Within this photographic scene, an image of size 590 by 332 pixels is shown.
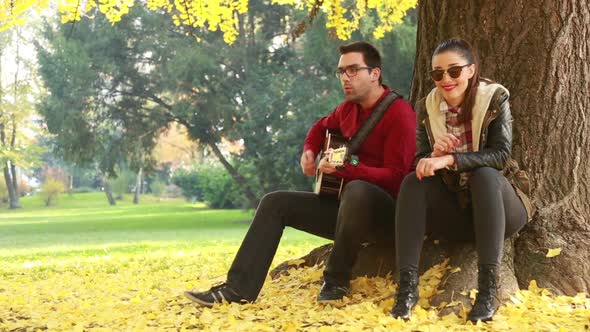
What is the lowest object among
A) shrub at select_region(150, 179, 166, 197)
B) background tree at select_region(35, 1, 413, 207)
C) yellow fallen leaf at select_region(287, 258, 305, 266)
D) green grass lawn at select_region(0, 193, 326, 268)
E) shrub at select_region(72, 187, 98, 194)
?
shrub at select_region(72, 187, 98, 194)

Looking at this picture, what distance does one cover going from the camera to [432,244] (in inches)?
161

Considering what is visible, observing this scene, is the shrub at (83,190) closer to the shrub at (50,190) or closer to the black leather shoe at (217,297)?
the shrub at (50,190)

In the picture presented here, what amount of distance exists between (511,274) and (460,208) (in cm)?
52

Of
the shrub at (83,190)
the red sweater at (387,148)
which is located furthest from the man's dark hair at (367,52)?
the shrub at (83,190)

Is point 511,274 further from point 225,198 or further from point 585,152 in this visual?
point 225,198

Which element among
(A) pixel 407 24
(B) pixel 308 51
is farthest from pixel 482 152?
(B) pixel 308 51

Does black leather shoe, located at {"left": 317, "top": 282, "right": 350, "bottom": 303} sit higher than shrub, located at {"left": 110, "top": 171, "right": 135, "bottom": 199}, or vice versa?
black leather shoe, located at {"left": 317, "top": 282, "right": 350, "bottom": 303}

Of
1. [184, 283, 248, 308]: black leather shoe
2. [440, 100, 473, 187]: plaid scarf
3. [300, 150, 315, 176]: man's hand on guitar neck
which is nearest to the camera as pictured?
[440, 100, 473, 187]: plaid scarf

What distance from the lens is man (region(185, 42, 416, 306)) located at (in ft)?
12.5

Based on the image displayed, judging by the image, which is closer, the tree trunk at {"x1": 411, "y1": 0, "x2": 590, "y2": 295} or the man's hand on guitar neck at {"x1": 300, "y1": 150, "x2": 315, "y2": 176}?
the tree trunk at {"x1": 411, "y1": 0, "x2": 590, "y2": 295}

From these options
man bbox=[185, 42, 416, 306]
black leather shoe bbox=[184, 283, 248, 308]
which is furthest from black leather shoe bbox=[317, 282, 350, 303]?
black leather shoe bbox=[184, 283, 248, 308]

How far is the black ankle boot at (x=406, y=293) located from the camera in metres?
3.41

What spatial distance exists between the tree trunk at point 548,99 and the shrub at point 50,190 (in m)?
38.1

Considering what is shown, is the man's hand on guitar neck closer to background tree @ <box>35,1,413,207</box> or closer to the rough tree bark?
the rough tree bark
